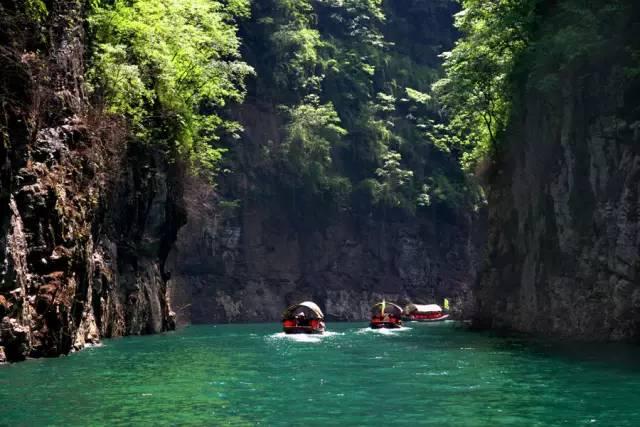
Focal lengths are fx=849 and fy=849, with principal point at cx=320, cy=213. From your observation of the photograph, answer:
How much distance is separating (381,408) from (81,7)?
1015 inches

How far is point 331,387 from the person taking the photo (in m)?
23.2

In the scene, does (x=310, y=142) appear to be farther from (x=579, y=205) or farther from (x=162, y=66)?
(x=579, y=205)

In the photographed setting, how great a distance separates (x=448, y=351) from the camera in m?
37.0

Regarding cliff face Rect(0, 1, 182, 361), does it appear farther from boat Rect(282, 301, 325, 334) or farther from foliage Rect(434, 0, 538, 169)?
foliage Rect(434, 0, 538, 169)

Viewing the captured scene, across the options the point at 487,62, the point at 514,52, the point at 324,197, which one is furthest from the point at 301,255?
the point at 514,52

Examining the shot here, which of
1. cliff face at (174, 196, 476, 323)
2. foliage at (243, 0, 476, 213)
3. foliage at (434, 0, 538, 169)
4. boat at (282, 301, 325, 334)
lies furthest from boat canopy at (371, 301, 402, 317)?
foliage at (243, 0, 476, 213)

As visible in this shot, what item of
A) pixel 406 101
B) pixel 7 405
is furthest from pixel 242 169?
pixel 7 405

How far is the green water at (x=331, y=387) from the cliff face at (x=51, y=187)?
77.8 inches

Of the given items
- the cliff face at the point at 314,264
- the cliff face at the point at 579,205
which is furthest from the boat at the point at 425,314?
the cliff face at the point at 579,205

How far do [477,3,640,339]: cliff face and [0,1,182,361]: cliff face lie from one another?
918 inches

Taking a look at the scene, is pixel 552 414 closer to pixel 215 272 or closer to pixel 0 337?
pixel 0 337

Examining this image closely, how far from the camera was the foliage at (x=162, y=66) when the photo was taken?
144 ft

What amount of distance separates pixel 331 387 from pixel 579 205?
2509 centimetres

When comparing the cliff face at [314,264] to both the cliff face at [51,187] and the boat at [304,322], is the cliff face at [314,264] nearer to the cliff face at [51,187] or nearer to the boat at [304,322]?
the boat at [304,322]
